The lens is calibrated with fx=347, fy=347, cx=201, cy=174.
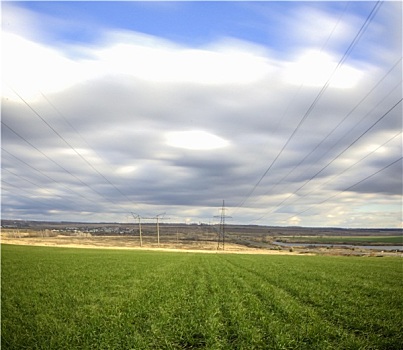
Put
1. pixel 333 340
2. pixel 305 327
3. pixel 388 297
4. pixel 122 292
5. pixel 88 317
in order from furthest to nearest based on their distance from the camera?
pixel 122 292 → pixel 388 297 → pixel 88 317 → pixel 305 327 → pixel 333 340

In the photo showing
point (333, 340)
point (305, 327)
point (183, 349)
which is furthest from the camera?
point (305, 327)

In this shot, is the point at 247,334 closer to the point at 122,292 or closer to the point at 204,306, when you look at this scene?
the point at 204,306

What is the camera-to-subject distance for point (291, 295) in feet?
81.5

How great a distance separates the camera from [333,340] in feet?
45.8

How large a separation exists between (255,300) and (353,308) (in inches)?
223

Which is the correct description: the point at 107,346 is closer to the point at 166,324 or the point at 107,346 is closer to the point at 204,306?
the point at 166,324

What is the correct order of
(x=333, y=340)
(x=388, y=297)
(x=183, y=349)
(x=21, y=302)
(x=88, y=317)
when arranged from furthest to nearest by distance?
(x=388, y=297) < (x=21, y=302) < (x=88, y=317) < (x=333, y=340) < (x=183, y=349)

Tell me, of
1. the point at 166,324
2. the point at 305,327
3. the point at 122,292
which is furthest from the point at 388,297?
the point at 122,292

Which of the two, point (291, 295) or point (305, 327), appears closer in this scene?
point (305, 327)

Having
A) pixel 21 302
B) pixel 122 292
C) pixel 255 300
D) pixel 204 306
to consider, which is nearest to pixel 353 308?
pixel 255 300

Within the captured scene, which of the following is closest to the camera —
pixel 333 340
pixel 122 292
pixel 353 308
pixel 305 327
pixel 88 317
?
pixel 333 340

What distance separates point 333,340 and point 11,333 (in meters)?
13.3

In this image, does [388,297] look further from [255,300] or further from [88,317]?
[88,317]

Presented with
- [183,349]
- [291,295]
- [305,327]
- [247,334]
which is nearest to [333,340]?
[305,327]
